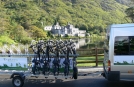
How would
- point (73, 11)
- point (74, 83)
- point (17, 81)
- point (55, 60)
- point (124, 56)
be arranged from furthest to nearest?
point (73, 11) < point (74, 83) < point (55, 60) < point (17, 81) < point (124, 56)

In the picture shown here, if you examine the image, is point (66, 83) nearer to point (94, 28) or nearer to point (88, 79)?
point (88, 79)

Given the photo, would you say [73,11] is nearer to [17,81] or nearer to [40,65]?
[40,65]

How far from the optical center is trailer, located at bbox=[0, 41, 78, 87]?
808cm

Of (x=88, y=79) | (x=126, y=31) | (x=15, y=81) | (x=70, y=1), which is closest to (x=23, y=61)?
(x=15, y=81)

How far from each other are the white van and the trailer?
57.3 inches

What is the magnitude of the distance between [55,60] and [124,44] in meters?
2.65

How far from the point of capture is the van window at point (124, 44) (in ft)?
24.2

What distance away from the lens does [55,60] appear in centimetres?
820

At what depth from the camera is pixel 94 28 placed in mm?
130750

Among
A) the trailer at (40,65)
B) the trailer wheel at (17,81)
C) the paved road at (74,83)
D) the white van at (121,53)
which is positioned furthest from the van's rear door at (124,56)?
the trailer wheel at (17,81)

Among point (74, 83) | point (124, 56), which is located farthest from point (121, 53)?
point (74, 83)

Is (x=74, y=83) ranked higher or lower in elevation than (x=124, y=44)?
lower

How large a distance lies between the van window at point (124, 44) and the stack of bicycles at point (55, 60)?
1682mm

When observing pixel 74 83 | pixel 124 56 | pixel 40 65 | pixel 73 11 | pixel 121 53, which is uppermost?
pixel 73 11
